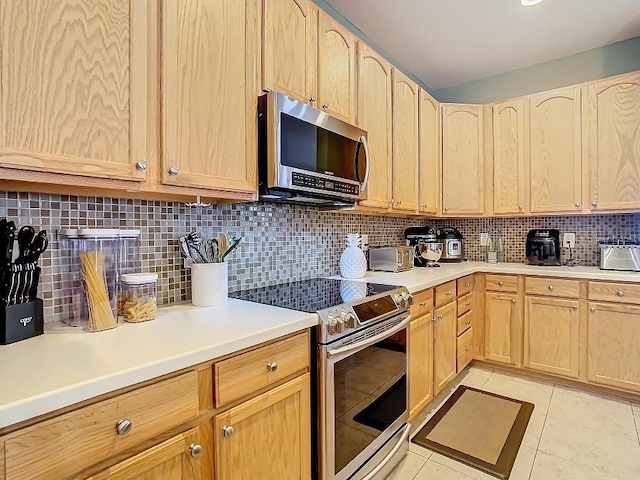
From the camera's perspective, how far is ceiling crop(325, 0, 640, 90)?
237 centimetres

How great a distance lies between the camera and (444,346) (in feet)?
7.90

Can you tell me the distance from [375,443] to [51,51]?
1.89 metres

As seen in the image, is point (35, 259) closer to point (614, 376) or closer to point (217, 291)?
point (217, 291)

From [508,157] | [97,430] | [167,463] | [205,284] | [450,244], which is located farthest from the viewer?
[450,244]

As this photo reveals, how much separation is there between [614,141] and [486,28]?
1308 mm

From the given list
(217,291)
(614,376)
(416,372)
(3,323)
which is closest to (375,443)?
(416,372)

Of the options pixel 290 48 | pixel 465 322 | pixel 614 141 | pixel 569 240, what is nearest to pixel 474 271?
pixel 465 322

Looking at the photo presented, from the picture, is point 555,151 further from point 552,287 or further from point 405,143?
point 405,143

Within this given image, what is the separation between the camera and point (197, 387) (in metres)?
0.95

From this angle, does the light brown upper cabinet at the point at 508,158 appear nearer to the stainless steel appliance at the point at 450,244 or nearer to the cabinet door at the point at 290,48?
the stainless steel appliance at the point at 450,244

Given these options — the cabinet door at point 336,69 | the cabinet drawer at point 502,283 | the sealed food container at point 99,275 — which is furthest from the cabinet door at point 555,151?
the sealed food container at point 99,275

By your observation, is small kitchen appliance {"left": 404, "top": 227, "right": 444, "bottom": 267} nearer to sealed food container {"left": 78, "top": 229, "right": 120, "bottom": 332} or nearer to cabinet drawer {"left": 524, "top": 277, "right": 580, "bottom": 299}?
cabinet drawer {"left": 524, "top": 277, "right": 580, "bottom": 299}

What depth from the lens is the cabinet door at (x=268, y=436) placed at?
40.4 inches

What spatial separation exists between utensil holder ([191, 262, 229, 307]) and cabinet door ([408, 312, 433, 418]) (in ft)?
3.64
